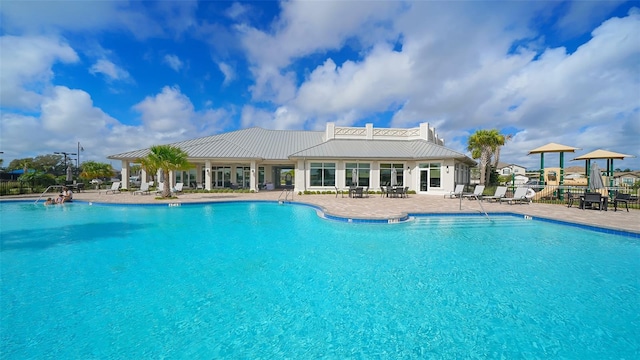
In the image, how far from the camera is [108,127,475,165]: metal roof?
2203 centimetres

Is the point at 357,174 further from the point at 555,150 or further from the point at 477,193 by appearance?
the point at 555,150

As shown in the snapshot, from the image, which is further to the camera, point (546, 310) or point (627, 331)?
point (546, 310)

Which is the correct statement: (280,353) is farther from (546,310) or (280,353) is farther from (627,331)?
(627,331)

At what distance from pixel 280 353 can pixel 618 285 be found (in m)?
6.59

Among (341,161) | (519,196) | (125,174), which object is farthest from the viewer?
(125,174)

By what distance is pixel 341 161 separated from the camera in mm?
22547

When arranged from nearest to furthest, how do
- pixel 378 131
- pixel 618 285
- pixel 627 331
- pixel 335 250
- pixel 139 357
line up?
pixel 139 357 → pixel 627 331 → pixel 618 285 → pixel 335 250 → pixel 378 131

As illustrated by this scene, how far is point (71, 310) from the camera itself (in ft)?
13.1

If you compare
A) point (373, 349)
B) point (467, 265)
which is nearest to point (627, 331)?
point (467, 265)

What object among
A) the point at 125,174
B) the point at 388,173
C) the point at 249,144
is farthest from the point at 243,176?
the point at 388,173

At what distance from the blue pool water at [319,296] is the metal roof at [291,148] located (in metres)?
13.8

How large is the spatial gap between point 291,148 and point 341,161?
7.22 m

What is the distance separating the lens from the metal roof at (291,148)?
22.0 m

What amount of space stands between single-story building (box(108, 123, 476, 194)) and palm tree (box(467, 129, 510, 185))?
48.8 inches
